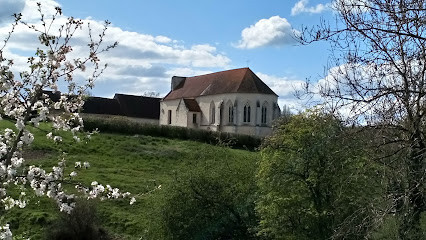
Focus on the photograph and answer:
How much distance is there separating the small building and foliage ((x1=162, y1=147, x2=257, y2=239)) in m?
38.4

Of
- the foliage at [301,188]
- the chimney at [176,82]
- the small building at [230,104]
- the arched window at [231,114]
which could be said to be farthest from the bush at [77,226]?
the chimney at [176,82]

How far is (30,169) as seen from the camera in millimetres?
5449

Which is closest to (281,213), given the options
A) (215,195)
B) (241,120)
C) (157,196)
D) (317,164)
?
Answer: (317,164)

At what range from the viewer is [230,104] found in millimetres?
59344

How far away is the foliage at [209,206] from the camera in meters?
15.6

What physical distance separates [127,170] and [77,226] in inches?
379

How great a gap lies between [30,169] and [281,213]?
888 cm

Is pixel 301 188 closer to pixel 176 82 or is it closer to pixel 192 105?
pixel 192 105

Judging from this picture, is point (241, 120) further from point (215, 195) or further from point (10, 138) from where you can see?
point (10, 138)

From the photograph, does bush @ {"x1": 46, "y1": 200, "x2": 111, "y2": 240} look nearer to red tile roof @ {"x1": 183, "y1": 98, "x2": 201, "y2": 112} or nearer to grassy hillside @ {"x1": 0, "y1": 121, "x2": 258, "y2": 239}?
grassy hillside @ {"x1": 0, "y1": 121, "x2": 258, "y2": 239}

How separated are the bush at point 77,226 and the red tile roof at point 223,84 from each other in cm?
4289

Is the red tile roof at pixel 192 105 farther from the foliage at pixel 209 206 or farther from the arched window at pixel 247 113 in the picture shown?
the foliage at pixel 209 206

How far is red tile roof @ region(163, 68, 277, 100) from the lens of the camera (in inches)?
2328

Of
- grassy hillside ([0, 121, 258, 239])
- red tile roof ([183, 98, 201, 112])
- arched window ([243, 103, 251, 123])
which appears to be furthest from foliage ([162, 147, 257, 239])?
red tile roof ([183, 98, 201, 112])
